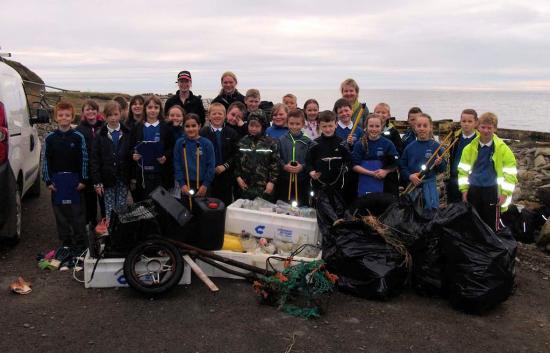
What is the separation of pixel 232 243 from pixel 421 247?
6.30 ft

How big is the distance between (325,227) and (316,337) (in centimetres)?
149

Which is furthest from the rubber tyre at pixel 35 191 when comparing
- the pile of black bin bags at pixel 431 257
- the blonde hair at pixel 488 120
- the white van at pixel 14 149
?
the blonde hair at pixel 488 120

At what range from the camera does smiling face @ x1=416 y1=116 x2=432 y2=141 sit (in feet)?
19.4

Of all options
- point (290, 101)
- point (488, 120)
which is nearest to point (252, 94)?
point (290, 101)

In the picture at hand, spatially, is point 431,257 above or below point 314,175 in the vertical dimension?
below

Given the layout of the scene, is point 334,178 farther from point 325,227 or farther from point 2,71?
point 2,71

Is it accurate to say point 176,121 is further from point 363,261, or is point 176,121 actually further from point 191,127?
point 363,261

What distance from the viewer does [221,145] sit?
639 centimetres

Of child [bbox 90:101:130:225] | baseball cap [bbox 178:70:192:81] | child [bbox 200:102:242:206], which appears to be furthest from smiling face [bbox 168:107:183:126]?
baseball cap [bbox 178:70:192:81]

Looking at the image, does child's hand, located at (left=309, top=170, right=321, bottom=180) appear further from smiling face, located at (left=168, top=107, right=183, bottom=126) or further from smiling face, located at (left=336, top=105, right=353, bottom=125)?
smiling face, located at (left=168, top=107, right=183, bottom=126)

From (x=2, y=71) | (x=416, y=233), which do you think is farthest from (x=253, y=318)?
(x=2, y=71)

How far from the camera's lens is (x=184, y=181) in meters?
5.93

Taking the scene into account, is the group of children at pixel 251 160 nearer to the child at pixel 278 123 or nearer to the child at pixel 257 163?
the child at pixel 257 163

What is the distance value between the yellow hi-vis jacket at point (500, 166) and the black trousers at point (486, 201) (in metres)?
0.07
